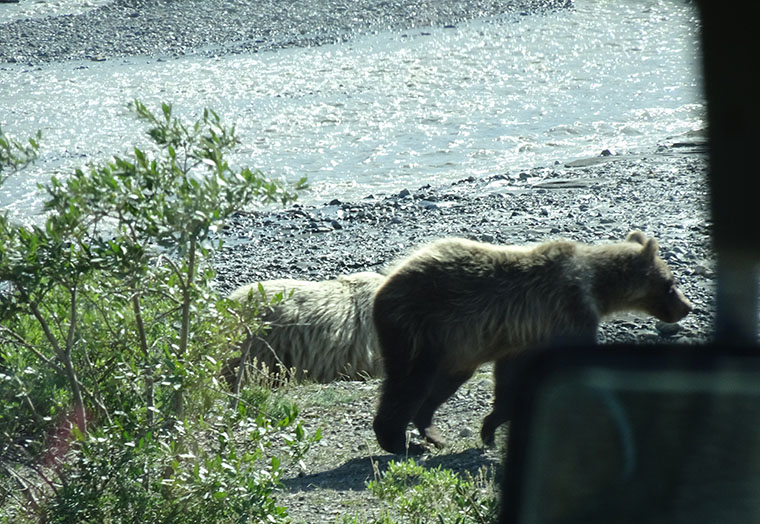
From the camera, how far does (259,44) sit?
23.7 meters

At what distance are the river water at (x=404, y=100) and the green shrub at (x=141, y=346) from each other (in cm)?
871

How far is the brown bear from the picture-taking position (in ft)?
17.5

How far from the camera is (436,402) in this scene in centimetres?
561

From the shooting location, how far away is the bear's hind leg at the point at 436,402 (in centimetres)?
551

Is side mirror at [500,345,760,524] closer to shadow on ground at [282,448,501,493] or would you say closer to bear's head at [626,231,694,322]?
shadow on ground at [282,448,501,493]

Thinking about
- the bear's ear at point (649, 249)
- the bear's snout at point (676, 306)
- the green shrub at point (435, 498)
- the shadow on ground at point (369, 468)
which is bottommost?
the shadow on ground at point (369, 468)

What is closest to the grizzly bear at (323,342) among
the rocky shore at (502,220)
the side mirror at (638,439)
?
the rocky shore at (502,220)

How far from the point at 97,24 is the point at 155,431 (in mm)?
22361

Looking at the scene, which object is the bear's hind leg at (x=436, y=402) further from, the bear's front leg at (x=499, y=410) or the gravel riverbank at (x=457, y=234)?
the bear's front leg at (x=499, y=410)

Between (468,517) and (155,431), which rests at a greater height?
(155,431)

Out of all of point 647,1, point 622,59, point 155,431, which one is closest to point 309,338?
point 155,431

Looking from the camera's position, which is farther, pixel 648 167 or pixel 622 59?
pixel 622 59

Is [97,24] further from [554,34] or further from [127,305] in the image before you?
A: [127,305]

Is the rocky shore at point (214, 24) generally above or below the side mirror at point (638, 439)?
above
